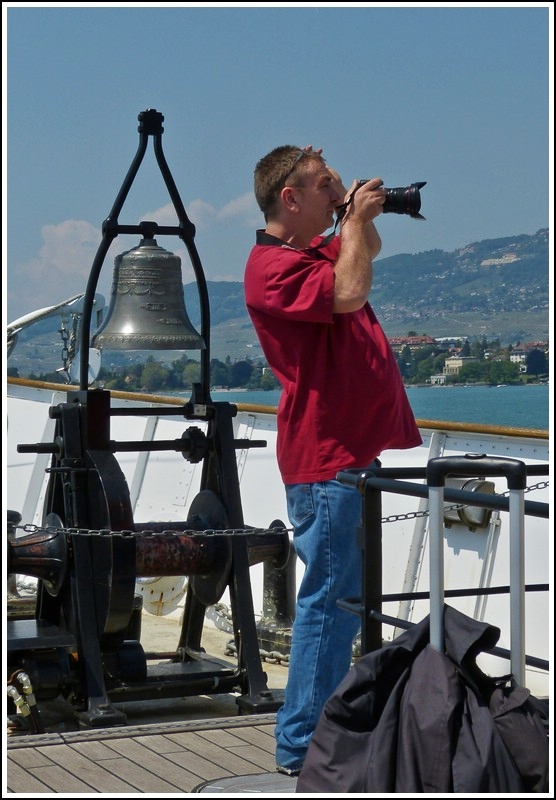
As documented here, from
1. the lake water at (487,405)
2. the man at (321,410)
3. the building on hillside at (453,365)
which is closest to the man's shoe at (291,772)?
the man at (321,410)

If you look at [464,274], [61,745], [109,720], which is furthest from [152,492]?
[464,274]

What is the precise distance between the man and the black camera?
73 mm

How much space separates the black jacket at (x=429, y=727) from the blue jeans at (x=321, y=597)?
0.91 metres

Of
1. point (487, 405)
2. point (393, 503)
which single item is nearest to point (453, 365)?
point (393, 503)

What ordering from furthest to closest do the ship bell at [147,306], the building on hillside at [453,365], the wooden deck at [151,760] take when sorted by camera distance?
the building on hillside at [453,365] → the ship bell at [147,306] → the wooden deck at [151,760]

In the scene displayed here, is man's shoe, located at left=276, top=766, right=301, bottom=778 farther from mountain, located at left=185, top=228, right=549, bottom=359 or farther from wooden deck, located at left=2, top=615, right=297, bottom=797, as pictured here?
mountain, located at left=185, top=228, right=549, bottom=359

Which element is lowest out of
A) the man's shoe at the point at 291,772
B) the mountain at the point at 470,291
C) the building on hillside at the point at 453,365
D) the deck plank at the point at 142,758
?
the deck plank at the point at 142,758

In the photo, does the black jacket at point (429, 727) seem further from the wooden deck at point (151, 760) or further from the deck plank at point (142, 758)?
the deck plank at point (142, 758)

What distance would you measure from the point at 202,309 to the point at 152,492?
3090 mm

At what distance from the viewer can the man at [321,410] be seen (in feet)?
11.7

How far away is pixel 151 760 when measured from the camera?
3.99 metres

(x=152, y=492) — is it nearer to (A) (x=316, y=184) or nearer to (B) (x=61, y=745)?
(B) (x=61, y=745)

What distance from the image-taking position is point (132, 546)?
5016 millimetres

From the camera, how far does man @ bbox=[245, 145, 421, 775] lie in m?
3.57
